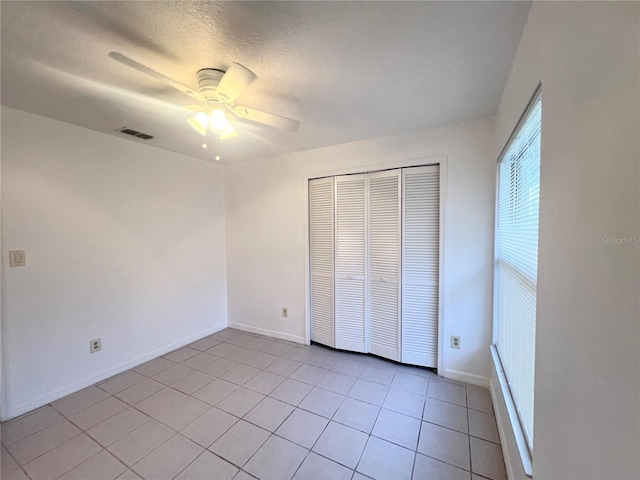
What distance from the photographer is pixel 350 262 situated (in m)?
2.79

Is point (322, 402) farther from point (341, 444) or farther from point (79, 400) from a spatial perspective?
point (79, 400)

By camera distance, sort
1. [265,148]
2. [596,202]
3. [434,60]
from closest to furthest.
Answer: [596,202]
[434,60]
[265,148]

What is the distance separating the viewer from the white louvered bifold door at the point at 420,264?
7.74 feet

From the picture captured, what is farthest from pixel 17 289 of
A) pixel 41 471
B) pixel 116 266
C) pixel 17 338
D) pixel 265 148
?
pixel 265 148

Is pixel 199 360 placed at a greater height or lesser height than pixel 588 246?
lesser

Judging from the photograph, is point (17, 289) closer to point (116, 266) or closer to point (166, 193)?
point (116, 266)

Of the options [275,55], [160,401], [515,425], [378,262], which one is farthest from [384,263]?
[160,401]

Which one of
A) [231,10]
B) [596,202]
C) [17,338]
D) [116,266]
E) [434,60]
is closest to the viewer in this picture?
[596,202]

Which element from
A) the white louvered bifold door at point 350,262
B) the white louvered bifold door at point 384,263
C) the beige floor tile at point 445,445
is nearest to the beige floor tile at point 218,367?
the white louvered bifold door at point 350,262

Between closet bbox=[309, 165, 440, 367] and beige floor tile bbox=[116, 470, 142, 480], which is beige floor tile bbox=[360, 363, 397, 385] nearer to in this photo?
closet bbox=[309, 165, 440, 367]

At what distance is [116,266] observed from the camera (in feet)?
8.19

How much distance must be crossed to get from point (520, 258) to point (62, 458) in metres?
2.92

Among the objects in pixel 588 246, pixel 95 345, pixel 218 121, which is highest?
pixel 218 121

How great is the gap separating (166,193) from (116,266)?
92 cm
